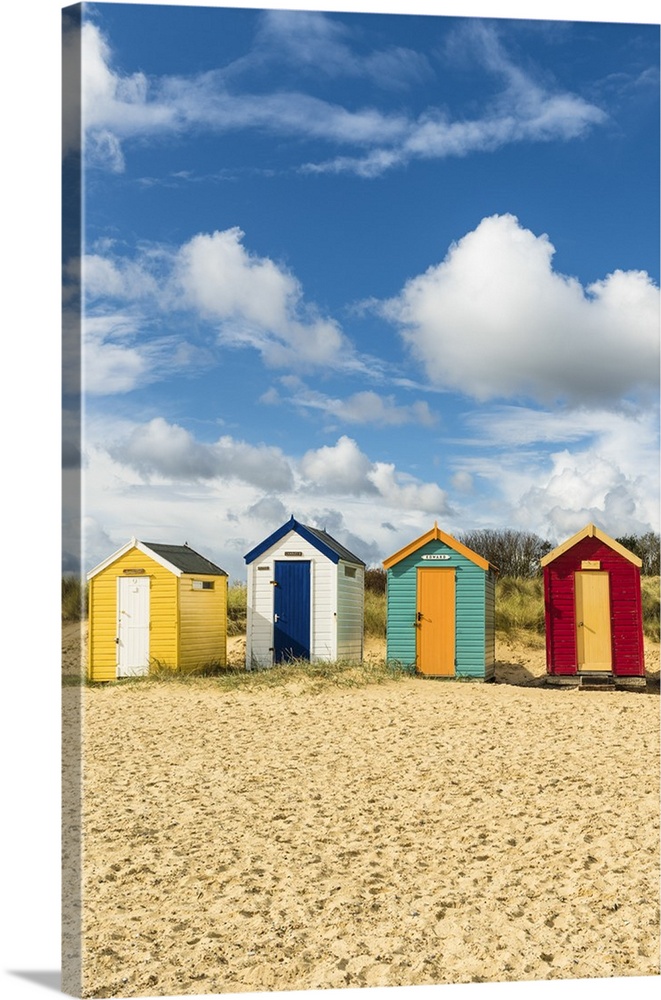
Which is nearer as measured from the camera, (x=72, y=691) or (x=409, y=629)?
(x=72, y=691)

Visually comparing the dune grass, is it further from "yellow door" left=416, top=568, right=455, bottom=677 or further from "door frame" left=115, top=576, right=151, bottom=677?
"yellow door" left=416, top=568, right=455, bottom=677

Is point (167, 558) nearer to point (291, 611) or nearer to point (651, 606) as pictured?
point (291, 611)

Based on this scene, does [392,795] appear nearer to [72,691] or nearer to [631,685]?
[72,691]

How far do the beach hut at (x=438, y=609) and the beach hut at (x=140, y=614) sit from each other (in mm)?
3270

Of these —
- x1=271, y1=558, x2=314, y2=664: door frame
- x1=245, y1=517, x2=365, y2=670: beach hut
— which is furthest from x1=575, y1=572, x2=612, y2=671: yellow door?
x1=271, y1=558, x2=314, y2=664: door frame

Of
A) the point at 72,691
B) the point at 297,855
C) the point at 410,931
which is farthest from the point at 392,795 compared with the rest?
the point at 72,691

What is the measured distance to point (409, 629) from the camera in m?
16.1

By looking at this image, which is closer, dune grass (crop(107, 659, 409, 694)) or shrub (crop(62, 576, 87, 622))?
shrub (crop(62, 576, 87, 622))

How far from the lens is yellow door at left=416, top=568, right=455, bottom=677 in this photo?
1595cm

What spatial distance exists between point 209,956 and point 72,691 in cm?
181

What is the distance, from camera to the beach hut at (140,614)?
54.0 feet

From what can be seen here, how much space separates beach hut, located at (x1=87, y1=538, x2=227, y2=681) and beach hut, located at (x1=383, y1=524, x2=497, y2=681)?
3270 mm

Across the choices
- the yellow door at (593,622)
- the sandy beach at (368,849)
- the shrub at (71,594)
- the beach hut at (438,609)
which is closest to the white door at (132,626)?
the beach hut at (438,609)

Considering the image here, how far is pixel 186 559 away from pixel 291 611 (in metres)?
2.14
